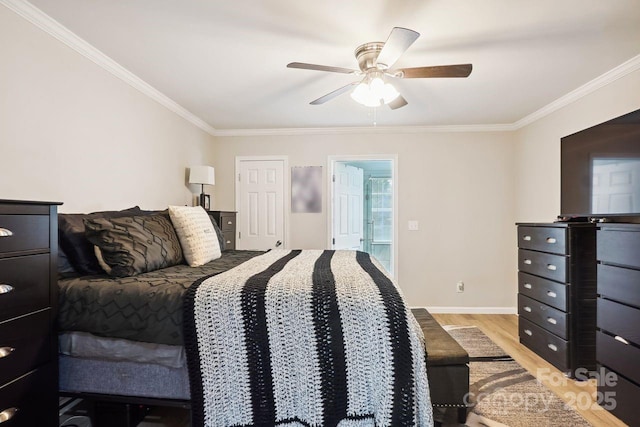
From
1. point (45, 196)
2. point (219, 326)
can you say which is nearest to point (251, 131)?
point (45, 196)

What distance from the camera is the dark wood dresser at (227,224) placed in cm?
348

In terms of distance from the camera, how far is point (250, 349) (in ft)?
4.73

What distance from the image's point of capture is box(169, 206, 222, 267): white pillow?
7.45 ft

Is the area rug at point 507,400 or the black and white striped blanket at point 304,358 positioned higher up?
the black and white striped blanket at point 304,358

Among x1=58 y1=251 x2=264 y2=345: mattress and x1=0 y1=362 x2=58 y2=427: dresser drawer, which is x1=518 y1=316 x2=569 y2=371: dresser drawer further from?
x1=0 y1=362 x2=58 y2=427: dresser drawer

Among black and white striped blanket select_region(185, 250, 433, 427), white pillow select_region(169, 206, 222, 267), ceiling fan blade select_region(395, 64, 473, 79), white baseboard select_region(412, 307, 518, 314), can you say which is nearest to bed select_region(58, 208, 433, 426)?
black and white striped blanket select_region(185, 250, 433, 427)

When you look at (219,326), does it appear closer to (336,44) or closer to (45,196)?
(45,196)

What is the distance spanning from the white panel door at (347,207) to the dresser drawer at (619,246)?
8.90 ft

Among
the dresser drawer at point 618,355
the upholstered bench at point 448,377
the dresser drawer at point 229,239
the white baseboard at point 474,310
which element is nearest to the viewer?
the upholstered bench at point 448,377

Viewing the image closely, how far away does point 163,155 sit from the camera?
324 centimetres

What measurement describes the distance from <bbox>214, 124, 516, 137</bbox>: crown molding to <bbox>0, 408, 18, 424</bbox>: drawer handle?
3569mm

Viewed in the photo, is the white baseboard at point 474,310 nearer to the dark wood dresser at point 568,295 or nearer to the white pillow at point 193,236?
the dark wood dresser at point 568,295

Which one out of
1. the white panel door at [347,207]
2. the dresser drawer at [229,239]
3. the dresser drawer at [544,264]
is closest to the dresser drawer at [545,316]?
the dresser drawer at [544,264]

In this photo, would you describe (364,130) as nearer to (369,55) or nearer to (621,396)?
(369,55)
